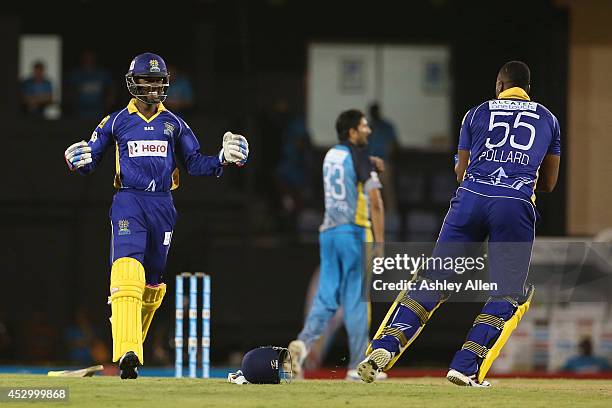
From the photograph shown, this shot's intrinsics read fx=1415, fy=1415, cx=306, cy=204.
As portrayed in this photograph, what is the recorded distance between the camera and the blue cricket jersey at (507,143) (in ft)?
24.7

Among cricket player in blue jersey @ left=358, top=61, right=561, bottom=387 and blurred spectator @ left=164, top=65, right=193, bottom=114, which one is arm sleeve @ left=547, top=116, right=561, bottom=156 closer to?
cricket player in blue jersey @ left=358, top=61, right=561, bottom=387

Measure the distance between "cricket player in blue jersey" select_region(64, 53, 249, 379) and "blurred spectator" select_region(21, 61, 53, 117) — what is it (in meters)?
7.57

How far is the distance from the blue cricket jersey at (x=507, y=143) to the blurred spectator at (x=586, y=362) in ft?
21.5

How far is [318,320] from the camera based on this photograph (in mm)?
10250

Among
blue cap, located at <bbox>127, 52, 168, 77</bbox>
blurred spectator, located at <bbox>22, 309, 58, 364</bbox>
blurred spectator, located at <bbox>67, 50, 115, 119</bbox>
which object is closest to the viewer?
blue cap, located at <bbox>127, 52, 168, 77</bbox>

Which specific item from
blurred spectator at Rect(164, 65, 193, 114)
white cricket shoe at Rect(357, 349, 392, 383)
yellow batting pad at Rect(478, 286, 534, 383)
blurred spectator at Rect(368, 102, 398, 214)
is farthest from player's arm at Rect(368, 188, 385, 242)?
blurred spectator at Rect(368, 102, 398, 214)

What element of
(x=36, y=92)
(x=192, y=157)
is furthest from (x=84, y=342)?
(x=192, y=157)

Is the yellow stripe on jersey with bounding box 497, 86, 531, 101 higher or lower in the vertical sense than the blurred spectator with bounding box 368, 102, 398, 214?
higher

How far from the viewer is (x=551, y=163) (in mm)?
7742

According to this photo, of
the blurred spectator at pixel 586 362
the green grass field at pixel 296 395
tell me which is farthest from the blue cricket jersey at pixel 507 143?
the blurred spectator at pixel 586 362

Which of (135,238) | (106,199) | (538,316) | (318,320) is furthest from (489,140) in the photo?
(106,199)

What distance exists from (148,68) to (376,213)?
2748 millimetres

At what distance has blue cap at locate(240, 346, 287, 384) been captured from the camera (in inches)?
→ 303

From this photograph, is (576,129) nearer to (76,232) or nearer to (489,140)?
(76,232)
